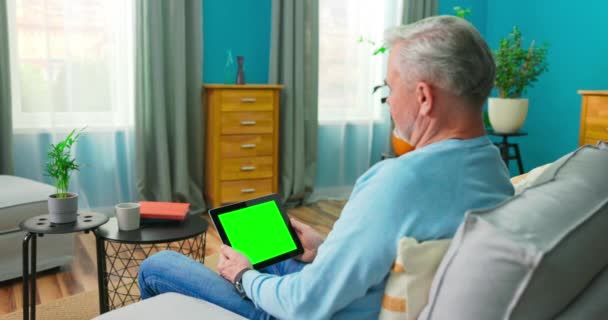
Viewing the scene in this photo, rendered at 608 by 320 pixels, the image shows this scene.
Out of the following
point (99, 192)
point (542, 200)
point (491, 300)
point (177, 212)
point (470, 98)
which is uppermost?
point (470, 98)

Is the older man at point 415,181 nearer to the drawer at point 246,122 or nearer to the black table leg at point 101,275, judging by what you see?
the black table leg at point 101,275

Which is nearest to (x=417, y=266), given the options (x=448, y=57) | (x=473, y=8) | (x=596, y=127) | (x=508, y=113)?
(x=448, y=57)

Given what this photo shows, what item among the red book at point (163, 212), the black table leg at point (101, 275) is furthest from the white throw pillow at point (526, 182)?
the black table leg at point (101, 275)

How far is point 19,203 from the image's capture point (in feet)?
8.00

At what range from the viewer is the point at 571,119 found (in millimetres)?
4328

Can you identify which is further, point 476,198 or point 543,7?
point 543,7

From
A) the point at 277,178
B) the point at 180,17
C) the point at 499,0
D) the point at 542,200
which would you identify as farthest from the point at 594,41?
the point at 542,200

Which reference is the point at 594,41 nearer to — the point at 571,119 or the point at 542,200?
the point at 571,119

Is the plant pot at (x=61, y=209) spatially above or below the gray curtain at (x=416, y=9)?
below

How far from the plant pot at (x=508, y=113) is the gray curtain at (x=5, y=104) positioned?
10.7 ft

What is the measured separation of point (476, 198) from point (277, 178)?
311 cm

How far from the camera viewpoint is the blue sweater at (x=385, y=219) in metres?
0.94

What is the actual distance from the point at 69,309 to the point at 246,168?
1.77 metres

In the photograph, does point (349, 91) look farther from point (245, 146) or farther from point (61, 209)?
point (61, 209)
